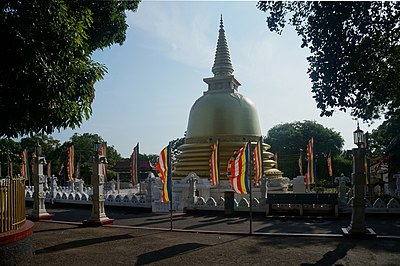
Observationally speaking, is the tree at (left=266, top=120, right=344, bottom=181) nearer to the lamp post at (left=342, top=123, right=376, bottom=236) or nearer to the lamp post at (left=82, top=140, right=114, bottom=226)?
the lamp post at (left=82, top=140, right=114, bottom=226)

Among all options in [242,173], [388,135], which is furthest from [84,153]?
[242,173]

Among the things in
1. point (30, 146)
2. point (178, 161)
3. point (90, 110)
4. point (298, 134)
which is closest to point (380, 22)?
point (90, 110)

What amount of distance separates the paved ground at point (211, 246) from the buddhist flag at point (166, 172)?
1690 millimetres

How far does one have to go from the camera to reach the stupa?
30031 mm

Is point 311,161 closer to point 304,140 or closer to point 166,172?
point 166,172

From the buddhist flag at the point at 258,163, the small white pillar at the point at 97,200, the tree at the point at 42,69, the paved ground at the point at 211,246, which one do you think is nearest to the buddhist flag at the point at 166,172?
the paved ground at the point at 211,246

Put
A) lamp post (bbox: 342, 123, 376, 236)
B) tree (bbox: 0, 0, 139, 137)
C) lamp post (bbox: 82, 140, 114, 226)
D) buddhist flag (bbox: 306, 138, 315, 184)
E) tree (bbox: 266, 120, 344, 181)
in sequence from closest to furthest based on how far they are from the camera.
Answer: tree (bbox: 0, 0, 139, 137) → lamp post (bbox: 342, 123, 376, 236) → lamp post (bbox: 82, 140, 114, 226) → buddhist flag (bbox: 306, 138, 315, 184) → tree (bbox: 266, 120, 344, 181)

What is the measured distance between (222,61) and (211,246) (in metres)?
26.6

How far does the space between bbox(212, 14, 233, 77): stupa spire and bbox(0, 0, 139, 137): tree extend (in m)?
23.4

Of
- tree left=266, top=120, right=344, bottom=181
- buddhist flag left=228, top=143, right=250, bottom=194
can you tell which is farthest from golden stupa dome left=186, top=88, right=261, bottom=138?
tree left=266, top=120, right=344, bottom=181

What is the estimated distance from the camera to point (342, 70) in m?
14.5

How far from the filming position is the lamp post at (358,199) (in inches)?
500

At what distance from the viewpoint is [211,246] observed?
11.5m

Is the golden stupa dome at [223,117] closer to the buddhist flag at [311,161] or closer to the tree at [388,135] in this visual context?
the buddhist flag at [311,161]
